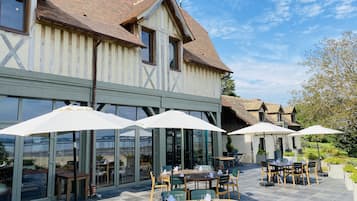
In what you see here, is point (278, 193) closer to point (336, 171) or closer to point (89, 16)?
point (336, 171)

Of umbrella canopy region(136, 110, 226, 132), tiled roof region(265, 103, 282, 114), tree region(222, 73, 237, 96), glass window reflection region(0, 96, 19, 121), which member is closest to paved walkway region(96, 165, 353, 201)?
umbrella canopy region(136, 110, 226, 132)

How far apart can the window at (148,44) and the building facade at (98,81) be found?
0.15 feet

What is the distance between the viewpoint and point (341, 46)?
2000cm

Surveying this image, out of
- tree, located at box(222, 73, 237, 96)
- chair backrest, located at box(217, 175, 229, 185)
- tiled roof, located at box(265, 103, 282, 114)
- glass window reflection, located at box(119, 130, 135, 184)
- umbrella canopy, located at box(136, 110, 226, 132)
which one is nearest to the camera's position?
umbrella canopy, located at box(136, 110, 226, 132)

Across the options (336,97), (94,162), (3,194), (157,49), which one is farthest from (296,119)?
(3,194)

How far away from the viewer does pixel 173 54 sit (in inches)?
476

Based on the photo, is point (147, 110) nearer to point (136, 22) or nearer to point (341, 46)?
point (136, 22)

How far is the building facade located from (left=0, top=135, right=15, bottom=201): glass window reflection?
0.07ft

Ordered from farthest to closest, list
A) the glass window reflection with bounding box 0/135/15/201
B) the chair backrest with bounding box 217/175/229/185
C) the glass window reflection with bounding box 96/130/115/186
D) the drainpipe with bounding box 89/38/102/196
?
the glass window reflection with bounding box 96/130/115/186, the drainpipe with bounding box 89/38/102/196, the chair backrest with bounding box 217/175/229/185, the glass window reflection with bounding box 0/135/15/201

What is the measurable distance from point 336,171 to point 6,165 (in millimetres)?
13508

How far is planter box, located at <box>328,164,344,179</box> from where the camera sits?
12.3 metres

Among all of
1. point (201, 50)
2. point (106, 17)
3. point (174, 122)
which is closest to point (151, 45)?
point (106, 17)

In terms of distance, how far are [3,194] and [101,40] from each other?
17.5 ft

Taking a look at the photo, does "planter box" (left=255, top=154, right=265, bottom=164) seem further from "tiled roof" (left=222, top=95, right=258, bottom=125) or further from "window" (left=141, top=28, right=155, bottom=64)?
"window" (left=141, top=28, right=155, bottom=64)
